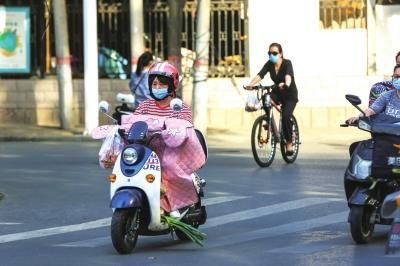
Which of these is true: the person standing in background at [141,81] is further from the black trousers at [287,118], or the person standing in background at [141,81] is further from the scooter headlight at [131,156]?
the scooter headlight at [131,156]

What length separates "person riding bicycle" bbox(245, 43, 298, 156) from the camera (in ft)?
55.4

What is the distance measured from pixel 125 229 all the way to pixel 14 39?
16.1 metres

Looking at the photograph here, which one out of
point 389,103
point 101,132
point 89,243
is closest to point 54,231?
point 89,243

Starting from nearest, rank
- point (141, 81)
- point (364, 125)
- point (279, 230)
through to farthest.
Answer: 1. point (364, 125)
2. point (279, 230)
3. point (141, 81)

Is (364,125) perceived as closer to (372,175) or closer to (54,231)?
(372,175)

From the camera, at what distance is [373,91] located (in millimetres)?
11281

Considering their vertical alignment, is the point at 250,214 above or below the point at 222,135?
above

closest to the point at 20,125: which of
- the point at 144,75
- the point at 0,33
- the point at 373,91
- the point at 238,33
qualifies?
the point at 0,33

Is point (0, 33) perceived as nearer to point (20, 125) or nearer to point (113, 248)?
point (20, 125)

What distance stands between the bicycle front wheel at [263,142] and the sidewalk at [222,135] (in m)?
3.68

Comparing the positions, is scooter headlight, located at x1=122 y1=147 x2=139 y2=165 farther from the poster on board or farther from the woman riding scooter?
the poster on board

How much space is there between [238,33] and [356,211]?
49.3ft

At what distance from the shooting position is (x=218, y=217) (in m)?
11.8

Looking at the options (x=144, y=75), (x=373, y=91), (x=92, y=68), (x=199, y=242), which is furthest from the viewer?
(x=92, y=68)
